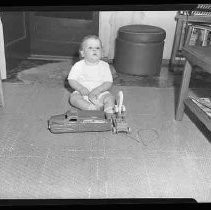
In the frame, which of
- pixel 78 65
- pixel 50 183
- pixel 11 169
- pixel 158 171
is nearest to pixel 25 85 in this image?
pixel 78 65

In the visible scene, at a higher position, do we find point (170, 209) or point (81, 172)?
point (170, 209)

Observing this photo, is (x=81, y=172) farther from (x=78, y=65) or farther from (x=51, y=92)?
(x=51, y=92)

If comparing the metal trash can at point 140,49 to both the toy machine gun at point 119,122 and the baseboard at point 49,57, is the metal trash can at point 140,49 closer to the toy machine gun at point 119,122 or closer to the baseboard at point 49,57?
the baseboard at point 49,57

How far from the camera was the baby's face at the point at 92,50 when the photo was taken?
1.61 m

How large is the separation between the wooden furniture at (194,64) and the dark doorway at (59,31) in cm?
167

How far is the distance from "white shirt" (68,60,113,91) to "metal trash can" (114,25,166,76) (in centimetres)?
79

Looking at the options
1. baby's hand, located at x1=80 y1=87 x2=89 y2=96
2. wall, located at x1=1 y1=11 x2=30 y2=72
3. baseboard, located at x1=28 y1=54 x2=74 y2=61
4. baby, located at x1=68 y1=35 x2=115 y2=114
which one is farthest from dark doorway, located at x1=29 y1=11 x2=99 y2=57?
baby's hand, located at x1=80 y1=87 x2=89 y2=96

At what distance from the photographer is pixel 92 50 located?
64.3 inches

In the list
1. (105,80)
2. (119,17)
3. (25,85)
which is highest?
(119,17)

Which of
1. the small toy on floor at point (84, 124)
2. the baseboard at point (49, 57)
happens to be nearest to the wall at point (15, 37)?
the baseboard at point (49, 57)

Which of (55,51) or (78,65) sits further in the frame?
(55,51)

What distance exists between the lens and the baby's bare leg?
1.61 meters

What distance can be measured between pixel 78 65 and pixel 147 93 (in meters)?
0.60

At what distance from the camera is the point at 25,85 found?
81.0 inches
